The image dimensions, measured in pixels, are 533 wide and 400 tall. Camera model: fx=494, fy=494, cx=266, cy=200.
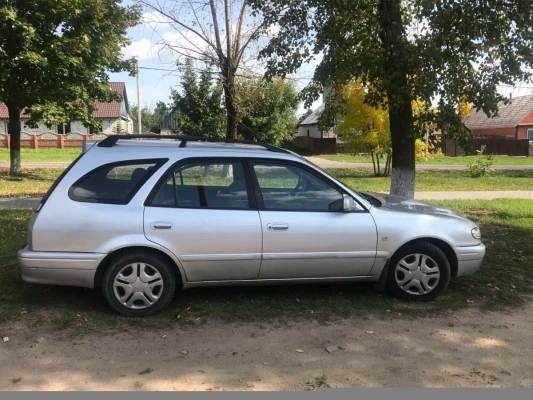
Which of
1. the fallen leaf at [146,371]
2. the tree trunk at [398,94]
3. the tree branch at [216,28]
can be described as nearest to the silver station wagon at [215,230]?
the fallen leaf at [146,371]

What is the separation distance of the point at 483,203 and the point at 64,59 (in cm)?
1231

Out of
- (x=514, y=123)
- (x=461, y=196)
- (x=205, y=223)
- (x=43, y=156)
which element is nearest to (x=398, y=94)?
(x=205, y=223)

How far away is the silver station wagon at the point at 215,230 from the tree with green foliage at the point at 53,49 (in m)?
11.5

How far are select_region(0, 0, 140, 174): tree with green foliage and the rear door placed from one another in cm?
1183

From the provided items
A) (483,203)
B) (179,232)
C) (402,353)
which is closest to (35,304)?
(179,232)

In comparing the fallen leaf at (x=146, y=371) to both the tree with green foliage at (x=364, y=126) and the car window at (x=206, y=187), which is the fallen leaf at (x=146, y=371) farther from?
the tree with green foliage at (x=364, y=126)

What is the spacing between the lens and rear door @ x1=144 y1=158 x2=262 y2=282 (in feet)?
14.8

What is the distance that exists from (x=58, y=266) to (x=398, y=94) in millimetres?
5341

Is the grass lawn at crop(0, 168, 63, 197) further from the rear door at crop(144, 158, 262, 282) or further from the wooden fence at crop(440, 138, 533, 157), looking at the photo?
the wooden fence at crop(440, 138, 533, 157)

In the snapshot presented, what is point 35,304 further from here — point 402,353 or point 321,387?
point 402,353

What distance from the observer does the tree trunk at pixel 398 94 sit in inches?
292

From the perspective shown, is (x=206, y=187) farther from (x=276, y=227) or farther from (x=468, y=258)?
(x=468, y=258)

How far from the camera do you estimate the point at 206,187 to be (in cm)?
480

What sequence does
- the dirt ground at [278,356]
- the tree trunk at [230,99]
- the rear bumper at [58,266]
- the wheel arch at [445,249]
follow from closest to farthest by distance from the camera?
the dirt ground at [278,356] < the rear bumper at [58,266] < the wheel arch at [445,249] < the tree trunk at [230,99]
